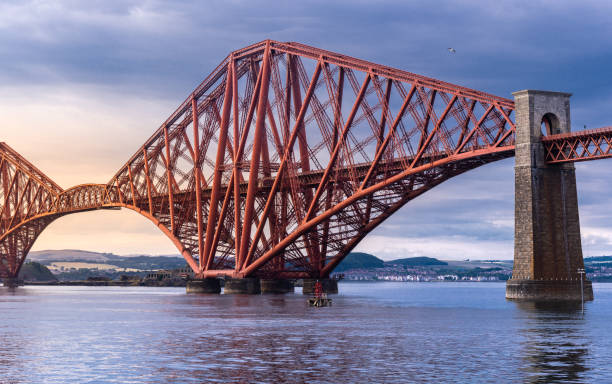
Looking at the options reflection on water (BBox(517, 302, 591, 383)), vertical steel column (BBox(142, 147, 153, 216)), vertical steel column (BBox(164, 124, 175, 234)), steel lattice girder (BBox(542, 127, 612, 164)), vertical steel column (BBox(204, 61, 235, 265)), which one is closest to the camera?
reflection on water (BBox(517, 302, 591, 383))

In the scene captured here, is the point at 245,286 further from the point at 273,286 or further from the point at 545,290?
the point at 545,290

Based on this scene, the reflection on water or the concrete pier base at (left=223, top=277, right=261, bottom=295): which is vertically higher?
the concrete pier base at (left=223, top=277, right=261, bottom=295)

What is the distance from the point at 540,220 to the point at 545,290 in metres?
5.45

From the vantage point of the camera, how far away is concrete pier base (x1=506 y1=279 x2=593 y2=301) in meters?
71.1

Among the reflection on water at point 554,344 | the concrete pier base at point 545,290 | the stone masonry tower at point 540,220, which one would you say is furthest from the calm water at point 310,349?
the stone masonry tower at point 540,220

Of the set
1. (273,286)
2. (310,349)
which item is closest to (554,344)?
(310,349)

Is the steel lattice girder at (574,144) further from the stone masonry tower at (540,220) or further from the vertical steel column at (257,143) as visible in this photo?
the vertical steel column at (257,143)

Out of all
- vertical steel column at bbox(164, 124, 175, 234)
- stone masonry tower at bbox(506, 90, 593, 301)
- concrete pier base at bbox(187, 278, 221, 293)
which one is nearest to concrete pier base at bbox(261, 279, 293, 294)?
concrete pier base at bbox(187, 278, 221, 293)

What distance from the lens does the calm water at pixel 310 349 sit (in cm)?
3331

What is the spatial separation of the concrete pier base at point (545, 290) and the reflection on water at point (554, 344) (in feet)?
3.91

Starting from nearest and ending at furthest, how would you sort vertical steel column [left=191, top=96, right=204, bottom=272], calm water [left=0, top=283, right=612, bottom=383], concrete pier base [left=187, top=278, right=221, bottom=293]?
calm water [left=0, top=283, right=612, bottom=383], vertical steel column [left=191, top=96, right=204, bottom=272], concrete pier base [left=187, top=278, right=221, bottom=293]

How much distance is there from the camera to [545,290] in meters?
71.1

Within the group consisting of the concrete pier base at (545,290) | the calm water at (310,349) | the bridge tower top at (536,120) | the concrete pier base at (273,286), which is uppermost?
the bridge tower top at (536,120)

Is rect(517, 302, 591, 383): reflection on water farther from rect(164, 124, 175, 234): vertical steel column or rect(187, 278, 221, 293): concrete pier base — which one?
rect(164, 124, 175, 234): vertical steel column
